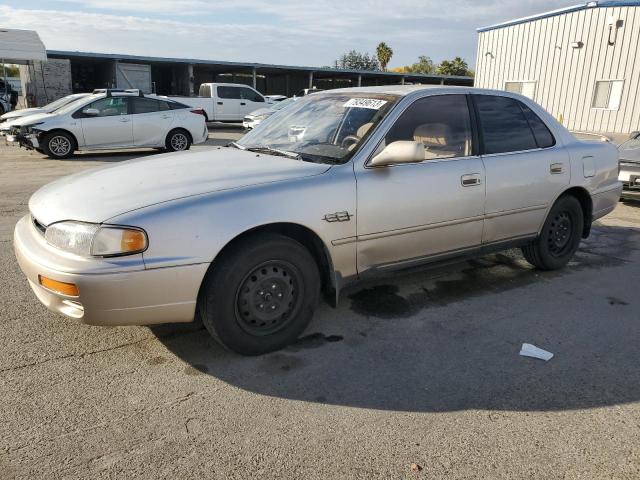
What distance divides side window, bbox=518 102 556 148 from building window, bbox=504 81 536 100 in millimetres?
14287

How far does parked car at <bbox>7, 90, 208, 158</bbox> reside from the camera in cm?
1221

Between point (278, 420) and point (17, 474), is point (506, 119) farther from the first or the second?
point (17, 474)

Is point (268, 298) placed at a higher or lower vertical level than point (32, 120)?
lower

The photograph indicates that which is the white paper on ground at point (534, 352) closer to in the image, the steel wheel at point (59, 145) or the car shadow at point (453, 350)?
the car shadow at point (453, 350)

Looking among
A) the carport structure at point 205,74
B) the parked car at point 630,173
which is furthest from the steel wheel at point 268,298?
the carport structure at point 205,74

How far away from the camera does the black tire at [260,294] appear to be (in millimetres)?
3059

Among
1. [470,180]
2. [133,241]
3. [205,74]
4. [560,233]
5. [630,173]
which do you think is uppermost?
[205,74]

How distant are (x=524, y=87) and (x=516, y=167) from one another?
15.7 metres

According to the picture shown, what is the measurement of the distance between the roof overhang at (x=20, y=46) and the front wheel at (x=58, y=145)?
1361 centimetres

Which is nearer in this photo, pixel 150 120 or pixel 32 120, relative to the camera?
pixel 32 120

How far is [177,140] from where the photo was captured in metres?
13.9

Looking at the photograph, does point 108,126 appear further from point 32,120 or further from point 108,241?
point 108,241

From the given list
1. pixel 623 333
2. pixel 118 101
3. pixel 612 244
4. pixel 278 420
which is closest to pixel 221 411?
pixel 278 420

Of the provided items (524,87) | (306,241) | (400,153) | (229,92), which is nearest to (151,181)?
(306,241)
